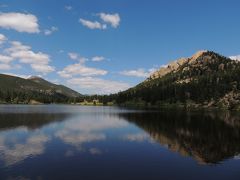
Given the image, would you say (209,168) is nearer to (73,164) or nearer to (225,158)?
(225,158)

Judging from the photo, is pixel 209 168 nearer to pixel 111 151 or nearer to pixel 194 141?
pixel 111 151

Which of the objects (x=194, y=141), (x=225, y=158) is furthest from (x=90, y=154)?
(x=194, y=141)

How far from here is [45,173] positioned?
40.3 metres

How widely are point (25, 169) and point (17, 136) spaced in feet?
117

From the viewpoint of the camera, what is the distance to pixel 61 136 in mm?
77562

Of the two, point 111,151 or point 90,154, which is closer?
point 90,154

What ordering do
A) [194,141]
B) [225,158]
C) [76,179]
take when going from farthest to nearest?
[194,141] < [225,158] < [76,179]

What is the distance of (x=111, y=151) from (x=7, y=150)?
19854mm

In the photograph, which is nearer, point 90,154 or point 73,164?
point 73,164

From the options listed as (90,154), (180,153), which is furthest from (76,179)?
(180,153)

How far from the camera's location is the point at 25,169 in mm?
42031

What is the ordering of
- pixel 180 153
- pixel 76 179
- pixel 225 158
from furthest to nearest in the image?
pixel 180 153, pixel 225 158, pixel 76 179

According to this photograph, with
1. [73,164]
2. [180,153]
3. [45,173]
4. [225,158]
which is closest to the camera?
[45,173]

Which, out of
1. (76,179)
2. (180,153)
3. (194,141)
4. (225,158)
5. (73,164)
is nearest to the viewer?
(76,179)
